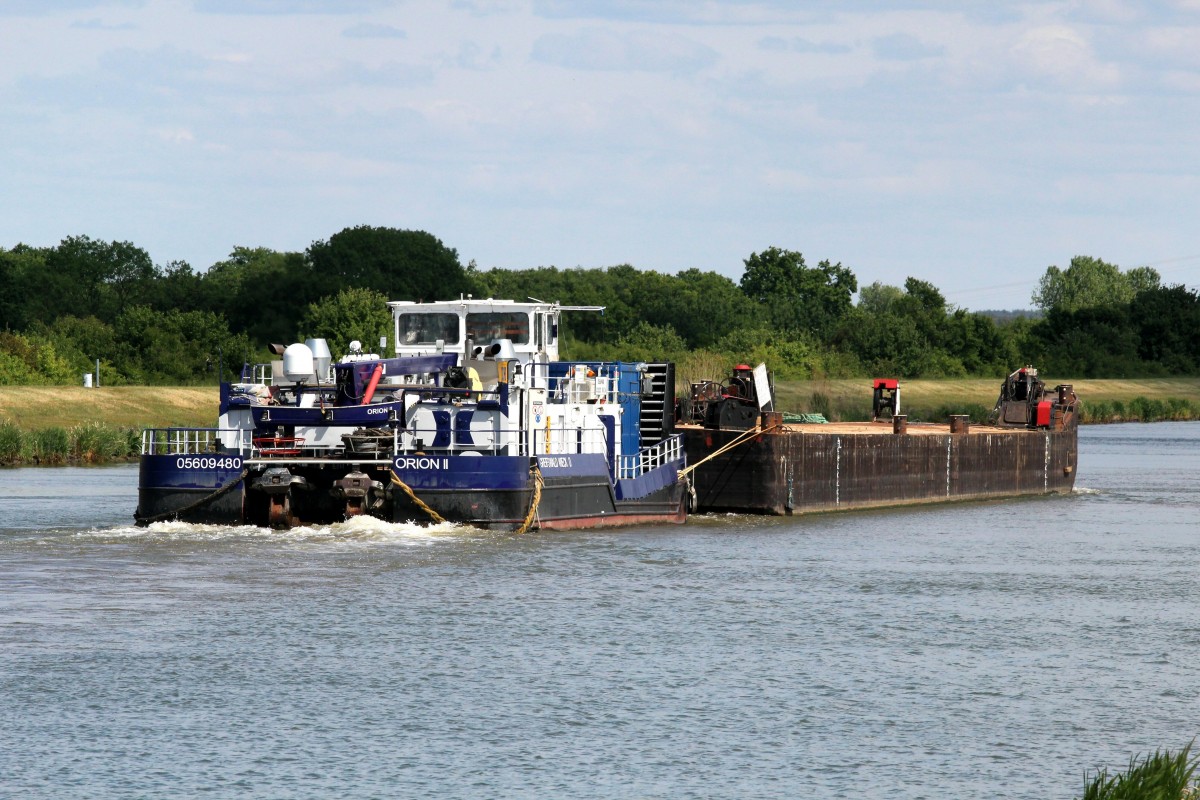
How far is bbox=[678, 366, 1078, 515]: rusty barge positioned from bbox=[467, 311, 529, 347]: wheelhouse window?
6655 millimetres

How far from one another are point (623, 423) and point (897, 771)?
18.7 m

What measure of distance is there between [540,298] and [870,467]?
2752 inches

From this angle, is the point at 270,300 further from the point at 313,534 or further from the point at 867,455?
the point at 313,534

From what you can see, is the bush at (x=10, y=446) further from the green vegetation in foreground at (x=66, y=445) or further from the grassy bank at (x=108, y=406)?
the grassy bank at (x=108, y=406)

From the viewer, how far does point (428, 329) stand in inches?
1321

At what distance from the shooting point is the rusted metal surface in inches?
1522

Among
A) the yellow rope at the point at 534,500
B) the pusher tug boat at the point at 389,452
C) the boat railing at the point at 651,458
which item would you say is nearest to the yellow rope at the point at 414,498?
the pusher tug boat at the point at 389,452

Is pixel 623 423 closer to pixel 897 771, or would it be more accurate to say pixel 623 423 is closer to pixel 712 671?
pixel 712 671

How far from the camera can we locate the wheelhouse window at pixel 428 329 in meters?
33.4

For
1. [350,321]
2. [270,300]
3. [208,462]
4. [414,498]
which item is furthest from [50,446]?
[270,300]

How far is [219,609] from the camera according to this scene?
73.9 ft

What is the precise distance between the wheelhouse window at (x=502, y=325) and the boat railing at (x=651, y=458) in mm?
3358

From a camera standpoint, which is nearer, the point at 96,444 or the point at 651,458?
the point at 651,458

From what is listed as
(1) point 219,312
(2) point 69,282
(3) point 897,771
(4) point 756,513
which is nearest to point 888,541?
(4) point 756,513
